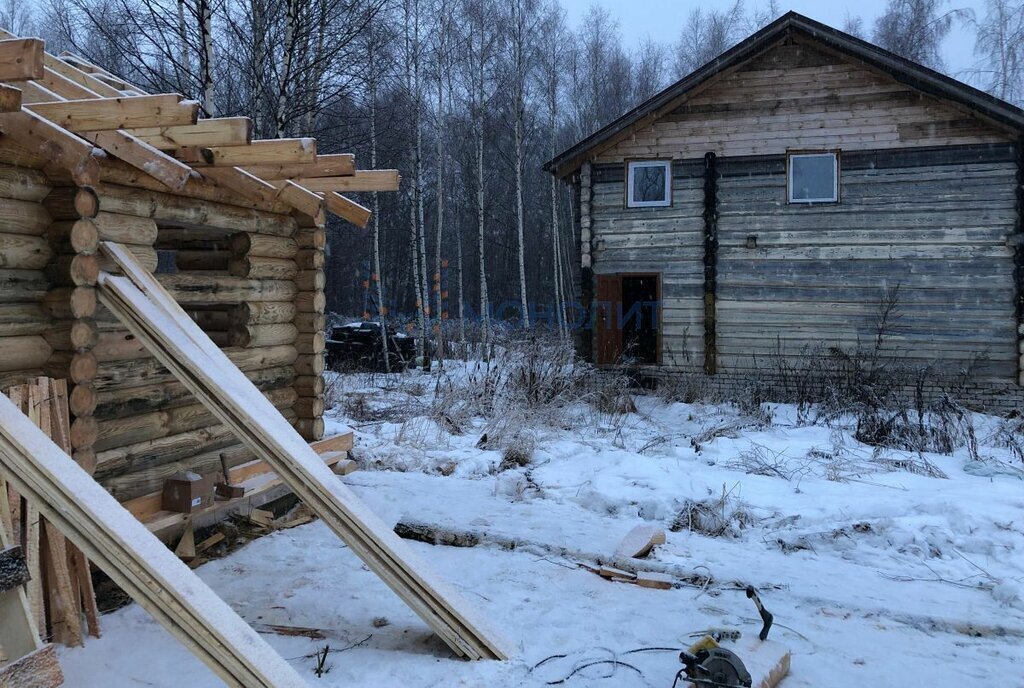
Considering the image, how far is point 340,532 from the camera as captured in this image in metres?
4.21

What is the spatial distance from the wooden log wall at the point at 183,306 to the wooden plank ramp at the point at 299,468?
34 centimetres

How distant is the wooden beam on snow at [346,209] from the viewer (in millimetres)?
7543

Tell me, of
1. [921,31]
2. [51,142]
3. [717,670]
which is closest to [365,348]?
[51,142]

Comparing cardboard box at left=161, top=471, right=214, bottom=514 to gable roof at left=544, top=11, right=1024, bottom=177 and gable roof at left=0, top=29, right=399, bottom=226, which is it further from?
gable roof at left=544, top=11, right=1024, bottom=177

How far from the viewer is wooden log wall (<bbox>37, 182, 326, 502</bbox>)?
4.63 m

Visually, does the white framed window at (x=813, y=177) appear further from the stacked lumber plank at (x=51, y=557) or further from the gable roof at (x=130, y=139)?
the stacked lumber plank at (x=51, y=557)

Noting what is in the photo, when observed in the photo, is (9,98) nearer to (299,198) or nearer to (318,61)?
(299,198)

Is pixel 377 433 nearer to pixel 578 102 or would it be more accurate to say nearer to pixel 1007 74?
pixel 578 102

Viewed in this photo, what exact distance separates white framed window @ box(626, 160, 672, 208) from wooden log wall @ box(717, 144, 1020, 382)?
1078 millimetres

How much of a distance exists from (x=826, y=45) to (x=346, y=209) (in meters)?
9.55

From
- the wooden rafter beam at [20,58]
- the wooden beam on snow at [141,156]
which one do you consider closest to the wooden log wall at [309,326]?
the wooden beam on snow at [141,156]

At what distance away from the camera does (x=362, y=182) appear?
21.4 ft

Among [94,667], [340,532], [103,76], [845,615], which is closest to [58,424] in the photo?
[94,667]

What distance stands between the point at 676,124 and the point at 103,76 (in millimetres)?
9981
